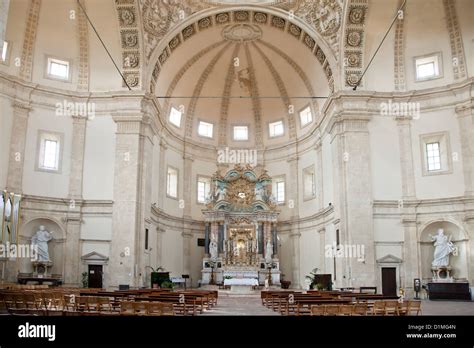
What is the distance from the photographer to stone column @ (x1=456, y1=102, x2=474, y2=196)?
81.5 feet

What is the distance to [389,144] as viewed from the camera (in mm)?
26703

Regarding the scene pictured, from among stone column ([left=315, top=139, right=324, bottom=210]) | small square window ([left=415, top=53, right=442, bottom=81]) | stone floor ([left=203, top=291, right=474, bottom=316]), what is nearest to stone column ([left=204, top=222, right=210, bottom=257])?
stone column ([left=315, top=139, right=324, bottom=210])

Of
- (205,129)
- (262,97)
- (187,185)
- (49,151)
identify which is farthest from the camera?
(205,129)

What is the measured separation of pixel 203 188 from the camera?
3634 centimetres

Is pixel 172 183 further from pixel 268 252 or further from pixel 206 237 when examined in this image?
pixel 268 252

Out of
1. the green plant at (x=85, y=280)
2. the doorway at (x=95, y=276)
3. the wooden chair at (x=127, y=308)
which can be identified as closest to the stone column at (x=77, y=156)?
the doorway at (x=95, y=276)

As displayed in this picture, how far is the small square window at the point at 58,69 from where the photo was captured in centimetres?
2720

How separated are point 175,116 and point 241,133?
18.8 ft

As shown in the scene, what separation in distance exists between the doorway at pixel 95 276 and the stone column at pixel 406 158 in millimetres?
16392

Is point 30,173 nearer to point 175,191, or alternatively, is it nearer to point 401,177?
point 175,191

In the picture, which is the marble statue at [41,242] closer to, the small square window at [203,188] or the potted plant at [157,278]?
the potted plant at [157,278]

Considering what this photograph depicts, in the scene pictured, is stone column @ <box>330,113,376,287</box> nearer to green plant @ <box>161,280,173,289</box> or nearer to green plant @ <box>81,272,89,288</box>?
green plant @ <box>161,280,173,289</box>

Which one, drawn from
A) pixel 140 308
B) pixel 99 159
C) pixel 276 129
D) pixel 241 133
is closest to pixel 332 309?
pixel 140 308
